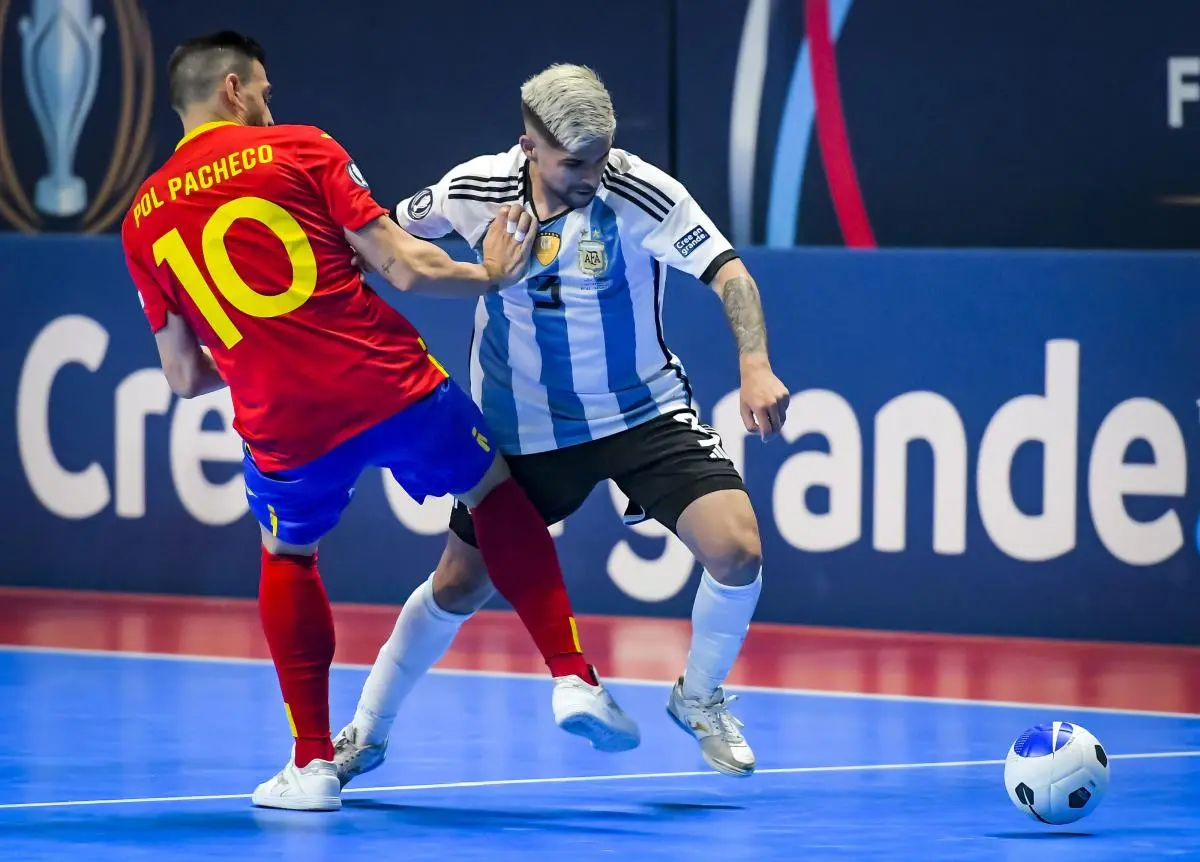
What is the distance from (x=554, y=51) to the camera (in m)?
10.5

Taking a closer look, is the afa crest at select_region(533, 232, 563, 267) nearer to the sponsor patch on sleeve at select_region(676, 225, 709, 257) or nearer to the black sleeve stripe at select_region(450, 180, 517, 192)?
the black sleeve stripe at select_region(450, 180, 517, 192)

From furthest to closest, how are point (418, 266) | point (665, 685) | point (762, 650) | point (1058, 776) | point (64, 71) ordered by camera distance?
point (64, 71) < point (762, 650) < point (665, 685) < point (1058, 776) < point (418, 266)

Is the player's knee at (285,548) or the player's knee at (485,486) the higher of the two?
the player's knee at (485,486)

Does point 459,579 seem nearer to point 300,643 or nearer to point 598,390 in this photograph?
point 300,643

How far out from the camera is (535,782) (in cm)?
671

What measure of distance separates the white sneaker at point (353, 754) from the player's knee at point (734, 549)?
1.10 meters

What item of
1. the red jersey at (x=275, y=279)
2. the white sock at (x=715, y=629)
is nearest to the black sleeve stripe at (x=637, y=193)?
the red jersey at (x=275, y=279)

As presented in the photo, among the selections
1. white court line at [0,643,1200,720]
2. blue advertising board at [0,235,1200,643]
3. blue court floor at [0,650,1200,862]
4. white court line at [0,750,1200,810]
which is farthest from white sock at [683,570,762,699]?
blue advertising board at [0,235,1200,643]

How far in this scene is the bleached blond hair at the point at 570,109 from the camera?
234 inches

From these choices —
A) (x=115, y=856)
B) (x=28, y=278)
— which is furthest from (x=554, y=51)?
(x=115, y=856)

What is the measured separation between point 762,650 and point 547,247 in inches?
128

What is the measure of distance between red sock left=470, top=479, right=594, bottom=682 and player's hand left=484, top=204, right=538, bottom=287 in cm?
60

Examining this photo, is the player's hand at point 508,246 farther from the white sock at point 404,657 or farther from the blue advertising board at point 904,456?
the blue advertising board at point 904,456

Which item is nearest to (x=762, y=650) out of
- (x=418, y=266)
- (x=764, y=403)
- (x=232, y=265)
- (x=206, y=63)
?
(x=764, y=403)
